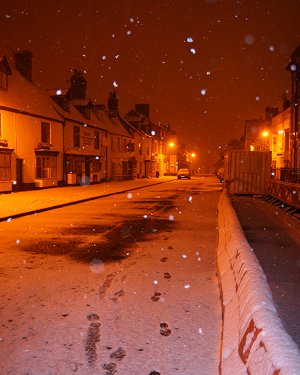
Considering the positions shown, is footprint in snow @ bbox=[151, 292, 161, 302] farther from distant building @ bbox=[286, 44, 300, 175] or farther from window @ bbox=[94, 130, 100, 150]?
window @ bbox=[94, 130, 100, 150]

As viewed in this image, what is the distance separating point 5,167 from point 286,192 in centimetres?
1686

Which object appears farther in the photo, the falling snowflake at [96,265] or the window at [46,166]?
the window at [46,166]

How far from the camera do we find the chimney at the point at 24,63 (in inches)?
1265

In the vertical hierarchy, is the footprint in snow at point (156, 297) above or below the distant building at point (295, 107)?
below

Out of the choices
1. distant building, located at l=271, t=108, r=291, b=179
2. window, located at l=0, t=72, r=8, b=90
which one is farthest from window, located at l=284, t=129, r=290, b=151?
window, located at l=0, t=72, r=8, b=90

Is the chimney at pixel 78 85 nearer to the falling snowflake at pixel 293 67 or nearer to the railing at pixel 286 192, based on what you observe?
the falling snowflake at pixel 293 67

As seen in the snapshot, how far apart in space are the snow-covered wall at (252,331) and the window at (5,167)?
73.4 feet

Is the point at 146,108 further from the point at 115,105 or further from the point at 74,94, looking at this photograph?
the point at 74,94

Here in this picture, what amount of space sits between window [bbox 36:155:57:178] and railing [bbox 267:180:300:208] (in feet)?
54.0

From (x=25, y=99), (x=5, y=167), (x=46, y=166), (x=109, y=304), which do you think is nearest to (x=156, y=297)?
(x=109, y=304)

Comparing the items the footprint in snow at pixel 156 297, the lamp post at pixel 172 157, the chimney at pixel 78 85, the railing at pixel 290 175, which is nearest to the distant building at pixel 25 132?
the chimney at pixel 78 85

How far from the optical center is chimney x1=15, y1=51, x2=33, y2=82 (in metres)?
32.1

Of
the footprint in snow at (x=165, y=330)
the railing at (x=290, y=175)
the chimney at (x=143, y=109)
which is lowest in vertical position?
the footprint in snow at (x=165, y=330)

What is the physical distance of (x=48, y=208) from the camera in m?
17.1
